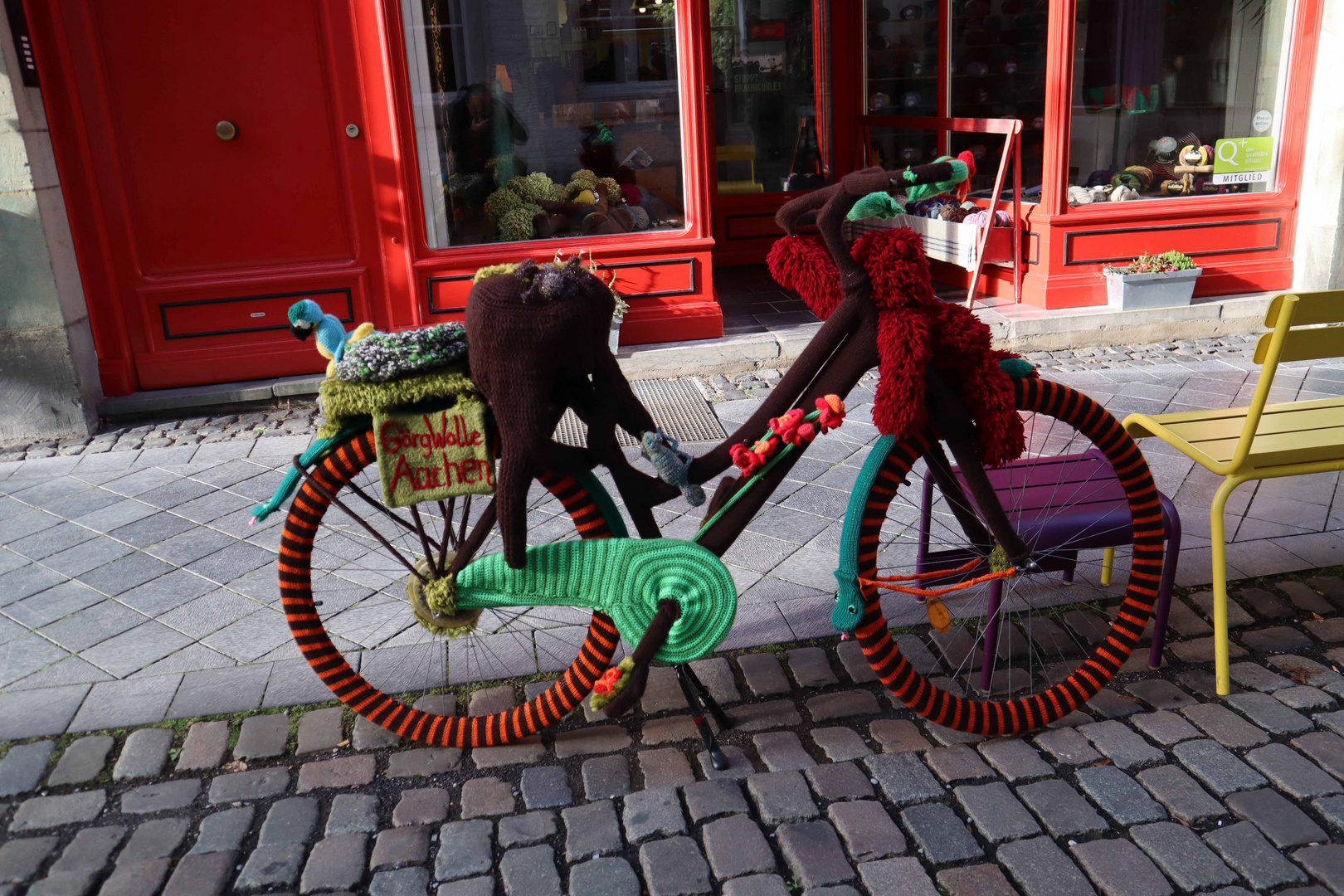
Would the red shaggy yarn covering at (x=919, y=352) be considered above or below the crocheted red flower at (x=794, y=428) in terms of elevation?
above

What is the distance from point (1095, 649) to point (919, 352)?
1087 mm

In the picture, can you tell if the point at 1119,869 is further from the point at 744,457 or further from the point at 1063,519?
the point at 744,457

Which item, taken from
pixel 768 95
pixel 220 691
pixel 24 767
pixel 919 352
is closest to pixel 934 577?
pixel 919 352

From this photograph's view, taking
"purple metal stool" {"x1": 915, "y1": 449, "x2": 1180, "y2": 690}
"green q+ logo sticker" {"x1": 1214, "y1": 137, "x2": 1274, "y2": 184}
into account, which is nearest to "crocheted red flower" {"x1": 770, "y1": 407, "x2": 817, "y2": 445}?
"purple metal stool" {"x1": 915, "y1": 449, "x2": 1180, "y2": 690}

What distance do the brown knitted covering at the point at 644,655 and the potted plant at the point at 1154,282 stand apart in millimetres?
5267

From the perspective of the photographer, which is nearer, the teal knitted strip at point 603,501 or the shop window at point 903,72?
the teal knitted strip at point 603,501

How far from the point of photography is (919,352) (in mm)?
2547

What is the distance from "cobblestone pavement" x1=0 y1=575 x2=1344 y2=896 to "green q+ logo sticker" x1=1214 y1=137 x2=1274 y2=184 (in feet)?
16.9

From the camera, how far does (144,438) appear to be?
18.9 ft

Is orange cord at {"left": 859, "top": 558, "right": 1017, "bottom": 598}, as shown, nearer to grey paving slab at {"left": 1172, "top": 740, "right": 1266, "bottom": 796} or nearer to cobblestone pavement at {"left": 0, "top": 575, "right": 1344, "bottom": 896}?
cobblestone pavement at {"left": 0, "top": 575, "right": 1344, "bottom": 896}

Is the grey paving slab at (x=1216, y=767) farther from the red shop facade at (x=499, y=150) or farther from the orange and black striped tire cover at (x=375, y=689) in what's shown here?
the red shop facade at (x=499, y=150)

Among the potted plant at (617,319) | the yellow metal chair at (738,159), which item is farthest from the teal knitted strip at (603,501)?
the yellow metal chair at (738,159)

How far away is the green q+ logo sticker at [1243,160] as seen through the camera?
724 cm

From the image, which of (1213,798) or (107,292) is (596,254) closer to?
(107,292)
